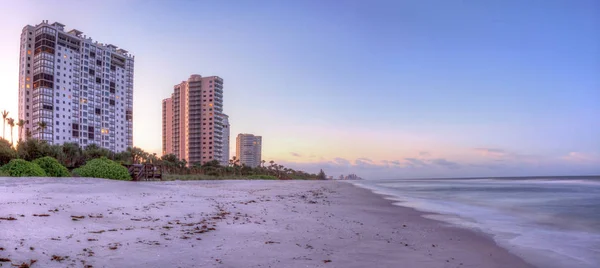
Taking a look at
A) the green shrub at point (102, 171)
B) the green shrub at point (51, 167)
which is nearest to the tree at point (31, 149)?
the green shrub at point (51, 167)

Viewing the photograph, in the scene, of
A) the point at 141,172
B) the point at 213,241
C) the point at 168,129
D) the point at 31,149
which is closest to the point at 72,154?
the point at 31,149

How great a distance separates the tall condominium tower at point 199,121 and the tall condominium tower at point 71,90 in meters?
32.1

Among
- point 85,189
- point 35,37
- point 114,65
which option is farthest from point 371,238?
point 114,65

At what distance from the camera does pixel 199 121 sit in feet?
569

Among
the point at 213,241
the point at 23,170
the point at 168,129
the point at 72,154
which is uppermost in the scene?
the point at 168,129

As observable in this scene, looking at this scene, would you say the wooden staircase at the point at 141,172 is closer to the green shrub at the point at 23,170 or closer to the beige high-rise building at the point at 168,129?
the green shrub at the point at 23,170

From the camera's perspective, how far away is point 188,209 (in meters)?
11.1

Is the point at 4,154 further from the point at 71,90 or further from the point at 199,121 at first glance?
the point at 199,121

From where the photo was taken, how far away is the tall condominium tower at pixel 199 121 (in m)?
170

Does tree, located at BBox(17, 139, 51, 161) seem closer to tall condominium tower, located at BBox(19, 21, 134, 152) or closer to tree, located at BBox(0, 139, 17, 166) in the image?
tree, located at BBox(0, 139, 17, 166)

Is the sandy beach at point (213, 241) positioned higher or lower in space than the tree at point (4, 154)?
lower

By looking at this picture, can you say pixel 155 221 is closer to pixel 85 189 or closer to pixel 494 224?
pixel 85 189

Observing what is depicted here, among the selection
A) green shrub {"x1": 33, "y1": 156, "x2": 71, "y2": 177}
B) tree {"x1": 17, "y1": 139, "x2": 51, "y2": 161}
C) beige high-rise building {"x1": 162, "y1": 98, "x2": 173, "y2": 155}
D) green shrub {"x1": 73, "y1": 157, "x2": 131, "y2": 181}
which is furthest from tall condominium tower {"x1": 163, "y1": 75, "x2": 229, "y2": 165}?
green shrub {"x1": 33, "y1": 156, "x2": 71, "y2": 177}

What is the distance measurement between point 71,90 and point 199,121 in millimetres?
59277
